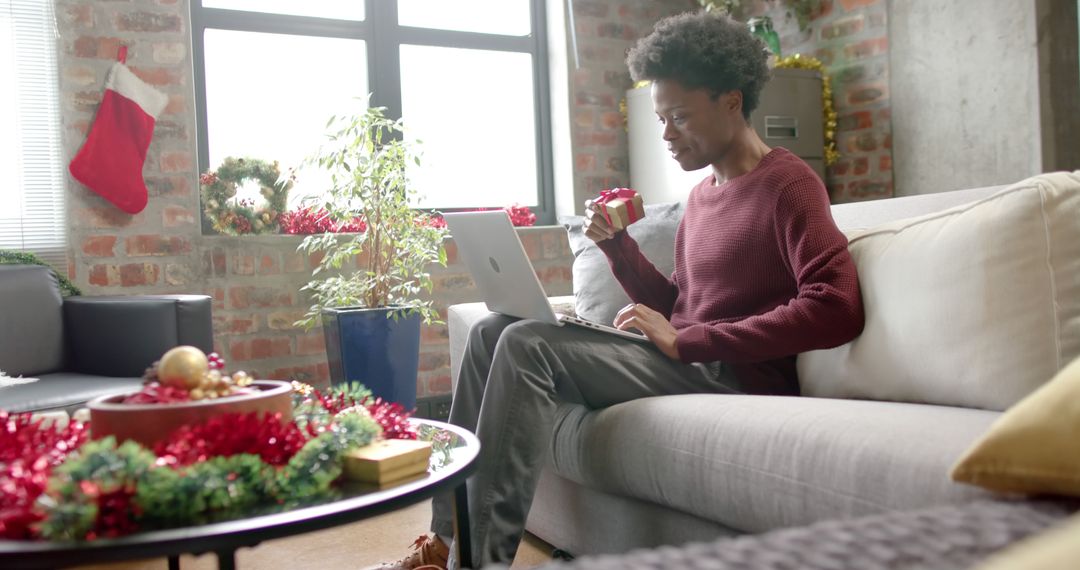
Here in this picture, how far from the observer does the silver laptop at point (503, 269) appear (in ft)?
5.92

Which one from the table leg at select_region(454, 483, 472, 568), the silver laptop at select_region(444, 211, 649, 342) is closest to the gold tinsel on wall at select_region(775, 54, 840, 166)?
the silver laptop at select_region(444, 211, 649, 342)

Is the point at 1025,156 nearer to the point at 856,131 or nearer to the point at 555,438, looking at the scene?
the point at 856,131

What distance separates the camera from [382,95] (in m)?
4.08

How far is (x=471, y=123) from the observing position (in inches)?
172

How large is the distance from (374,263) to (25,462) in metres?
2.34

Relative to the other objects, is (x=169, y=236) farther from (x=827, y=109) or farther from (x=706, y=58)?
(x=827, y=109)

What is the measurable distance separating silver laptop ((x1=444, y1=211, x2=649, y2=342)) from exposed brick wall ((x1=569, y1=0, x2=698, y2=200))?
2.36 metres

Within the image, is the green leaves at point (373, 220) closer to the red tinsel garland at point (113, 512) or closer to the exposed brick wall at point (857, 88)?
the exposed brick wall at point (857, 88)

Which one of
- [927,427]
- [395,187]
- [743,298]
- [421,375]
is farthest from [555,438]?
[421,375]

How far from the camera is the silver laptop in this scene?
181 centimetres

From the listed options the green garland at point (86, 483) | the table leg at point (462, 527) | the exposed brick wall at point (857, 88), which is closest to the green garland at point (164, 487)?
the green garland at point (86, 483)

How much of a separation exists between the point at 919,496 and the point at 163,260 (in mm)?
2887

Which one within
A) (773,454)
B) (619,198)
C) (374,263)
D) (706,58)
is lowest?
(773,454)

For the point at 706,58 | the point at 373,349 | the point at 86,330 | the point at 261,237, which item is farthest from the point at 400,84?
the point at 706,58
